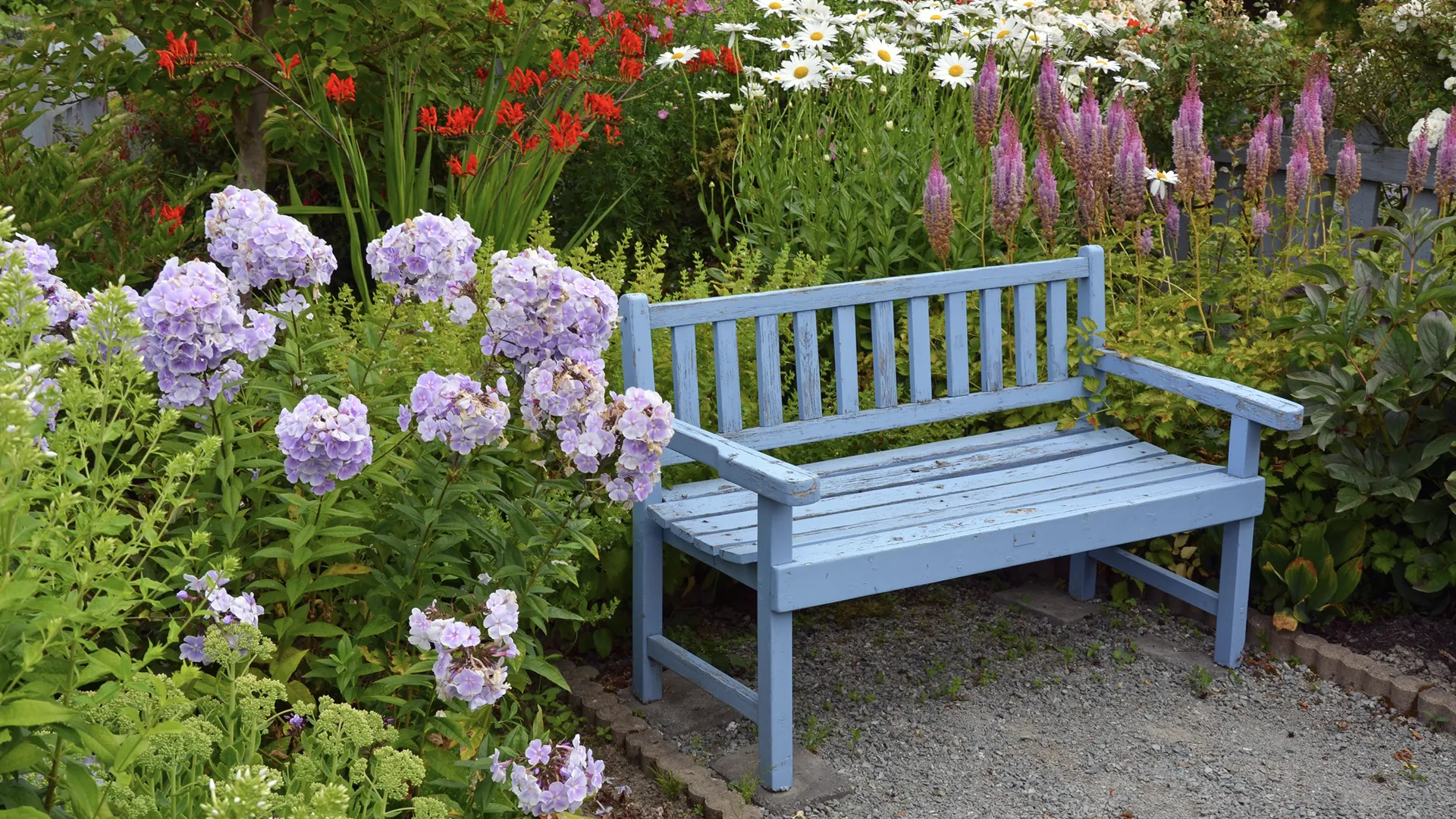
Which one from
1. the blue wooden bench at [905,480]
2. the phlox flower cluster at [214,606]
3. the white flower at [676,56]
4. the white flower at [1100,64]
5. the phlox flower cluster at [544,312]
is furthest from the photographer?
the white flower at [1100,64]

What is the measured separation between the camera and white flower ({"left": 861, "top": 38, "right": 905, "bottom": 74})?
15.8 ft

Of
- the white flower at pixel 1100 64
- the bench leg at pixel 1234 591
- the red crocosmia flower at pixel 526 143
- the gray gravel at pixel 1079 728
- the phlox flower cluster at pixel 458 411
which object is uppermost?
the white flower at pixel 1100 64

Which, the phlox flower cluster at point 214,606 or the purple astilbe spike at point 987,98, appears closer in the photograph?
the phlox flower cluster at point 214,606

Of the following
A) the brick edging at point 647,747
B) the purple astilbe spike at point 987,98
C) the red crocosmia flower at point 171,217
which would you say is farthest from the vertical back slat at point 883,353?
Answer: the red crocosmia flower at point 171,217

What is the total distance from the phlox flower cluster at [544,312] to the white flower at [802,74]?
8.42 feet

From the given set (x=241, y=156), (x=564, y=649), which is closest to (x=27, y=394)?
(x=564, y=649)

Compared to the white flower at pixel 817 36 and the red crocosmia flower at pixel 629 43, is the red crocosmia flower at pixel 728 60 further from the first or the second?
the red crocosmia flower at pixel 629 43

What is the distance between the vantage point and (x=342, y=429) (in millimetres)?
1976

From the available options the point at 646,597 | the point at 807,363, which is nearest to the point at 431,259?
the point at 646,597

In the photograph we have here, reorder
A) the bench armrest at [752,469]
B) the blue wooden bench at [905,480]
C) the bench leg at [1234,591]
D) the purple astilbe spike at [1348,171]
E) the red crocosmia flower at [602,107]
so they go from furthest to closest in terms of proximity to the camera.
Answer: the red crocosmia flower at [602,107] < the purple astilbe spike at [1348,171] < the bench leg at [1234,591] < the blue wooden bench at [905,480] < the bench armrest at [752,469]

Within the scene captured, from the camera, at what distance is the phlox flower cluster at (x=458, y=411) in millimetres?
2102

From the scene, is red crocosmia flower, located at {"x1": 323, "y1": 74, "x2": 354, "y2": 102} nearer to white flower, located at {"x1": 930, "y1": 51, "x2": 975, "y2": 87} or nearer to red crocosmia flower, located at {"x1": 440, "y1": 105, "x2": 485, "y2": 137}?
red crocosmia flower, located at {"x1": 440, "y1": 105, "x2": 485, "y2": 137}

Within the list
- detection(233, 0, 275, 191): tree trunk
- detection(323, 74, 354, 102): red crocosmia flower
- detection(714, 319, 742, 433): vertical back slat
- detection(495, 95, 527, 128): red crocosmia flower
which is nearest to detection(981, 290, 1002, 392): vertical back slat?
detection(714, 319, 742, 433): vertical back slat

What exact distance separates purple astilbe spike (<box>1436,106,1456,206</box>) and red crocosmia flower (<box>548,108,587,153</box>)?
2374 mm
